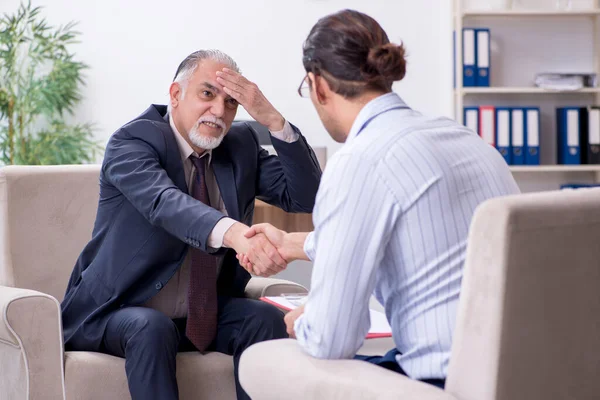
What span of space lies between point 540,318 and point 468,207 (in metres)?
0.27

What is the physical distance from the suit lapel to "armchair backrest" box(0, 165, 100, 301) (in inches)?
19.6

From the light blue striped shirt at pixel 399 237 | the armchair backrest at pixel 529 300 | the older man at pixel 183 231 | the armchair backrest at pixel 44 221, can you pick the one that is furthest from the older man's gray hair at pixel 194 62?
the armchair backrest at pixel 529 300

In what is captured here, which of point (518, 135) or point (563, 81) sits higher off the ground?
point (563, 81)

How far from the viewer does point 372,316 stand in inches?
82.4

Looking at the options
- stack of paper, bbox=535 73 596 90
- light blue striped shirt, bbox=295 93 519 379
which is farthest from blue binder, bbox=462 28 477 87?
light blue striped shirt, bbox=295 93 519 379

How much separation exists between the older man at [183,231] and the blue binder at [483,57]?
2.95 metres

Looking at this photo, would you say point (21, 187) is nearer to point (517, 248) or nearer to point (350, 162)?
point (350, 162)

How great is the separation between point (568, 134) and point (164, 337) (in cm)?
382

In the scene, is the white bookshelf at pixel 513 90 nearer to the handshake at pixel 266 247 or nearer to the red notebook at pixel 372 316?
the red notebook at pixel 372 316

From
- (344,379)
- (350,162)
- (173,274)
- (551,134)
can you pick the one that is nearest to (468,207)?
(350,162)

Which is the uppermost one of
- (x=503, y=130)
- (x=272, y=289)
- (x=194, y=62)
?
(x=194, y=62)

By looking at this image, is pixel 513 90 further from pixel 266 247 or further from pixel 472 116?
pixel 266 247

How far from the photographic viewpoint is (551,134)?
544 cm

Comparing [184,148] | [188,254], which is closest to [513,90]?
[184,148]
